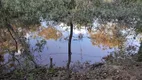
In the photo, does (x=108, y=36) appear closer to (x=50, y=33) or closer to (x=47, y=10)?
(x=50, y=33)

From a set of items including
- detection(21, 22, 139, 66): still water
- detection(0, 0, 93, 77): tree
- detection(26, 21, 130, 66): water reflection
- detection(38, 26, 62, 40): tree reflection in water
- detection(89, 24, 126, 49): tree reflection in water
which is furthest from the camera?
detection(0, 0, 93, 77): tree

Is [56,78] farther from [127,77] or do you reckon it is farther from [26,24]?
[26,24]

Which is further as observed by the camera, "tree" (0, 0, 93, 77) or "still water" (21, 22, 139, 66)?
"tree" (0, 0, 93, 77)

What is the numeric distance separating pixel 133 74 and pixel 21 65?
2.66 metres

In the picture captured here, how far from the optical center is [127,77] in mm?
4387

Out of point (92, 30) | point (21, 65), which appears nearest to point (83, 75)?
point (21, 65)

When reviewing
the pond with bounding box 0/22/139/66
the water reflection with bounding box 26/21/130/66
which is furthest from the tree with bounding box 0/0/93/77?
the water reflection with bounding box 26/21/130/66

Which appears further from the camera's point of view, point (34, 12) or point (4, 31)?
point (34, 12)

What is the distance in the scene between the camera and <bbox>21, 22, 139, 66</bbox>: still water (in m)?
7.12

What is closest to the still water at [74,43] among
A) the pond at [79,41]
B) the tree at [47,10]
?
the pond at [79,41]

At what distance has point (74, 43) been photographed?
8625 mm

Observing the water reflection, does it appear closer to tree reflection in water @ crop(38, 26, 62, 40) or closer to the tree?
tree reflection in water @ crop(38, 26, 62, 40)

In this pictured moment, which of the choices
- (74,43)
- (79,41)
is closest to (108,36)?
(79,41)

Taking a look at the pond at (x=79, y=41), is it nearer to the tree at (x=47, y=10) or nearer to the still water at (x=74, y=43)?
the still water at (x=74, y=43)
